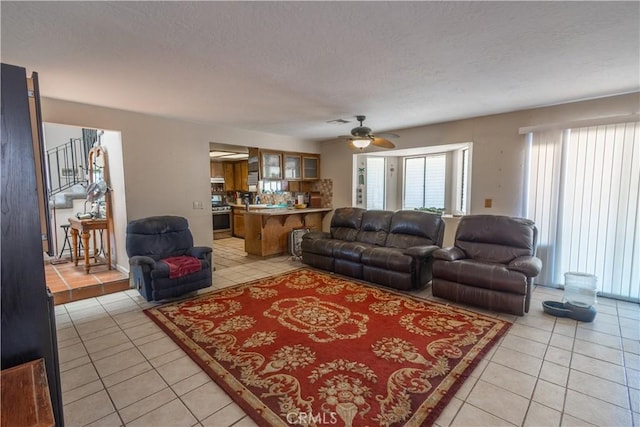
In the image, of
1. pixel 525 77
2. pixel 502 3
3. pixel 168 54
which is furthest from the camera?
pixel 525 77

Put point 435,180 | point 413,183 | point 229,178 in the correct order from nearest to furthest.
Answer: point 435,180
point 413,183
point 229,178

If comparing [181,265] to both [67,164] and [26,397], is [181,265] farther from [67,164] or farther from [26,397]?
[67,164]

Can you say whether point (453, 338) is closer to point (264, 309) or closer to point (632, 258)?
point (264, 309)

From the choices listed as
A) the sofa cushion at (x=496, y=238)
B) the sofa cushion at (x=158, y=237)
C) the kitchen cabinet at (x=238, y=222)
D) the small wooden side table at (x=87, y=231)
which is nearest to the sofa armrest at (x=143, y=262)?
the sofa cushion at (x=158, y=237)

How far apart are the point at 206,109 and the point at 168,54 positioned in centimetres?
174

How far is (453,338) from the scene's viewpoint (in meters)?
2.78

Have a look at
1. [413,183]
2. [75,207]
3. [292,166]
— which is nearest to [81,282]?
[75,207]

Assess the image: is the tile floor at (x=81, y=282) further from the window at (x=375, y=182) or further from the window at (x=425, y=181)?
the window at (x=425, y=181)

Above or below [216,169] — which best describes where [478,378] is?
below

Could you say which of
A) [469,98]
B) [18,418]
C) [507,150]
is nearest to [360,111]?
[469,98]

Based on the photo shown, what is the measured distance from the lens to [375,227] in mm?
5055

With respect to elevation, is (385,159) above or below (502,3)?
below

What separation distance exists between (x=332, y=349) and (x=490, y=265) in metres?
2.08

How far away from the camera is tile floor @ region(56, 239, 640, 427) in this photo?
187 cm
